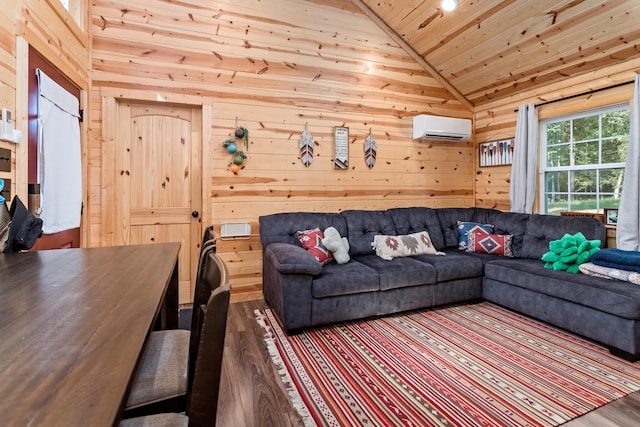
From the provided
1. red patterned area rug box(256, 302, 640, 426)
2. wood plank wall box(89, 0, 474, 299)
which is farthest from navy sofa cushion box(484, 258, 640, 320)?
wood plank wall box(89, 0, 474, 299)

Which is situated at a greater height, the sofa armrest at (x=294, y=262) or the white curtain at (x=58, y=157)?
the white curtain at (x=58, y=157)

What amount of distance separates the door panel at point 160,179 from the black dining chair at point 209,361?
278 cm

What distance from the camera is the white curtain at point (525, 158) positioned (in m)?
3.89

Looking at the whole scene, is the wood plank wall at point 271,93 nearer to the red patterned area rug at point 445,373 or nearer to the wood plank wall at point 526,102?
the wood plank wall at point 526,102

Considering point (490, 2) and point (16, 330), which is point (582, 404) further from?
point (490, 2)

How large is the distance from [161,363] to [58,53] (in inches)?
100

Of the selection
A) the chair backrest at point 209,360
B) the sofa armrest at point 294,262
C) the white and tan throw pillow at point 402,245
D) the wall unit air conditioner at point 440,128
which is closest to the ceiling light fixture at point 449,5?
the wall unit air conditioner at point 440,128

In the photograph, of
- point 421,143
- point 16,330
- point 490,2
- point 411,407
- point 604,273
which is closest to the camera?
point 16,330

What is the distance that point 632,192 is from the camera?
9.78 feet

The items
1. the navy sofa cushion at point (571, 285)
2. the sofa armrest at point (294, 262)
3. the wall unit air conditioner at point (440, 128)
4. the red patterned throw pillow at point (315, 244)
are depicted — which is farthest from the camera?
the wall unit air conditioner at point (440, 128)

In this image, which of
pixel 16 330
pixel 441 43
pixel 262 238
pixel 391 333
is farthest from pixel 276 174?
pixel 16 330

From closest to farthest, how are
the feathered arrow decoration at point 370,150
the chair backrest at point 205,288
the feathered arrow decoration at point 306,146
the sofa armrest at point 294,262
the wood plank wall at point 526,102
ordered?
the chair backrest at point 205,288 → the sofa armrest at point 294,262 → the wood plank wall at point 526,102 → the feathered arrow decoration at point 306,146 → the feathered arrow decoration at point 370,150

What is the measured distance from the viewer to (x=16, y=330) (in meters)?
0.73

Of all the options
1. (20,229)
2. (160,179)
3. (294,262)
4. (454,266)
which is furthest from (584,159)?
(20,229)
